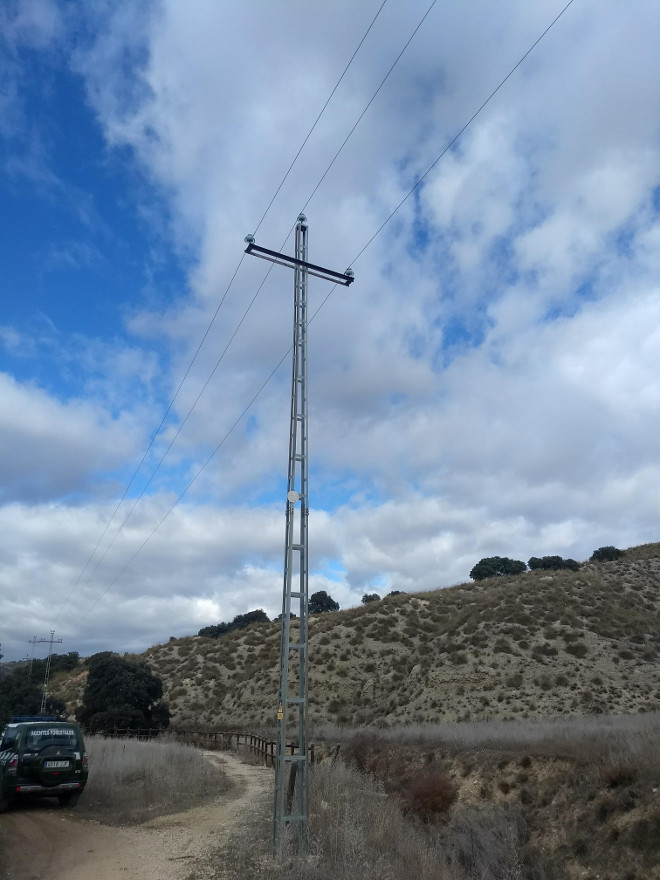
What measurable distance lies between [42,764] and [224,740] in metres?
21.3

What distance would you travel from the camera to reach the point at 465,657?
41.8 metres

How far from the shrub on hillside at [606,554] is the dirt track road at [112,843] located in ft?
202

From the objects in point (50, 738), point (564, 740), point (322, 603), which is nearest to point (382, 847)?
point (564, 740)

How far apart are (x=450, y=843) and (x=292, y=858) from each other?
4.88 metres

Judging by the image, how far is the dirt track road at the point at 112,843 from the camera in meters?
10.3

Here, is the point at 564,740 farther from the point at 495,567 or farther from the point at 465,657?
the point at 495,567

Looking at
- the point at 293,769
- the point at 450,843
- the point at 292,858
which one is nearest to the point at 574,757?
the point at 450,843

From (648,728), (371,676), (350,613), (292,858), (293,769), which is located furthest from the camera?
(350,613)

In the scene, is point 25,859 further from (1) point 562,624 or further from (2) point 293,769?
(1) point 562,624

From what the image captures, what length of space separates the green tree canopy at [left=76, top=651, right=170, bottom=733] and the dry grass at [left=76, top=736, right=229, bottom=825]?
61.4ft

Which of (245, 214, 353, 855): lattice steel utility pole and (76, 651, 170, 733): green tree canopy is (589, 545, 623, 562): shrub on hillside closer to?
(76, 651, 170, 733): green tree canopy

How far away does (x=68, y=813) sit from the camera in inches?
593

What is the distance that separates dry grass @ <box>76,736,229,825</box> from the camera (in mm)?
15297

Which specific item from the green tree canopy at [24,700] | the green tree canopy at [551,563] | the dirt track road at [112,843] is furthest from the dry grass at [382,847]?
the green tree canopy at [551,563]
